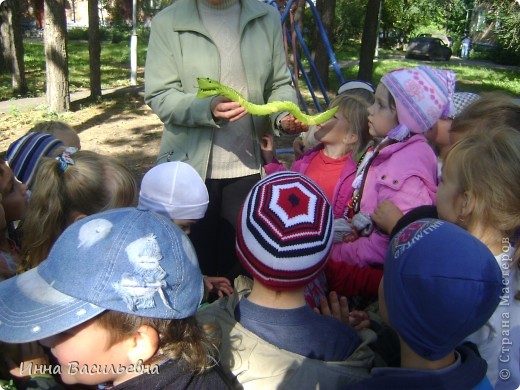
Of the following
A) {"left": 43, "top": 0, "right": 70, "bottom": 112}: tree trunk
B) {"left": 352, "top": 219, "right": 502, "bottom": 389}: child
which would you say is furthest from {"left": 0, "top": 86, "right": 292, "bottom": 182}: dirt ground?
{"left": 352, "top": 219, "right": 502, "bottom": 389}: child

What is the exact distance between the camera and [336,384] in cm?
146

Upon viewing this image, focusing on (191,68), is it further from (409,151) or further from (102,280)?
(102,280)

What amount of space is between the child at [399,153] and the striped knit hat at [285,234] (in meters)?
0.54

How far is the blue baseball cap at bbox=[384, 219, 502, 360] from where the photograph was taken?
1274 mm

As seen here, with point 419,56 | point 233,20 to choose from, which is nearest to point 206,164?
point 233,20

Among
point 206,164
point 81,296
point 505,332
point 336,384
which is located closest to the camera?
point 81,296

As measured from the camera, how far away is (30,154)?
A: 251 centimetres

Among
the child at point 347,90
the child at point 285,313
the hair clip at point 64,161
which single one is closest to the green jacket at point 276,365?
the child at point 285,313

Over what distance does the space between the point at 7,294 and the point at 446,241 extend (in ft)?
3.87

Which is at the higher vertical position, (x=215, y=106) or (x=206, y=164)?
(x=215, y=106)

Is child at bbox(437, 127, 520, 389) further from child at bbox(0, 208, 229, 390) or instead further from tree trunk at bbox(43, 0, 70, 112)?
tree trunk at bbox(43, 0, 70, 112)

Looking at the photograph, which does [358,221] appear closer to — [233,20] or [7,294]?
[233,20]

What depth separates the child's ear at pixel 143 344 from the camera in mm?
1263

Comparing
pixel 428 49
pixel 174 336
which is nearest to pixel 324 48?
pixel 174 336
